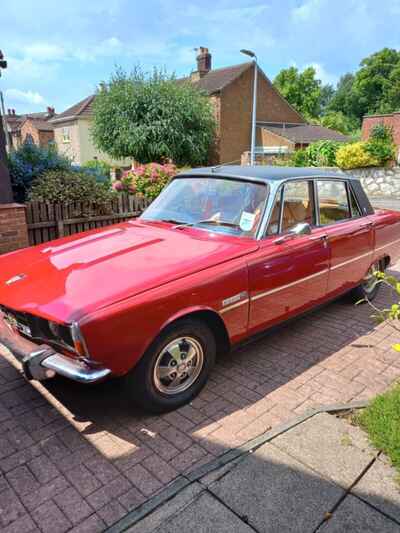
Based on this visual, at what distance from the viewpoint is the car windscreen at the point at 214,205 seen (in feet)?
11.5

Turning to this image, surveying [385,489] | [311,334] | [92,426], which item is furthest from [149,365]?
[311,334]

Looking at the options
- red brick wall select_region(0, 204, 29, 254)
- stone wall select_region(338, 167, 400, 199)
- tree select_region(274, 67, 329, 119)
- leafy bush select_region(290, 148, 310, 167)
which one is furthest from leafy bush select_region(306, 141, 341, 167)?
tree select_region(274, 67, 329, 119)

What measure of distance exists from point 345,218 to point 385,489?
306cm

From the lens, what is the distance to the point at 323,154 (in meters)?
16.7

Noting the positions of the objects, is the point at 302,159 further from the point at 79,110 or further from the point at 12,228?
the point at 79,110

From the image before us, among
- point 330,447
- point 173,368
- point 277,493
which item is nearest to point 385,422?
point 330,447

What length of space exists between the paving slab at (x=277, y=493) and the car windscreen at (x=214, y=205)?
184 cm

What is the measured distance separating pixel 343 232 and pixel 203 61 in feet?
105

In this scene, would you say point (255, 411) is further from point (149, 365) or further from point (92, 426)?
point (92, 426)

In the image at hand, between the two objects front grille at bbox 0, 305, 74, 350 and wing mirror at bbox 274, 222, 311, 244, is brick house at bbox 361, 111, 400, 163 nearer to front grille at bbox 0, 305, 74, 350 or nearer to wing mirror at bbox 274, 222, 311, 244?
wing mirror at bbox 274, 222, 311, 244

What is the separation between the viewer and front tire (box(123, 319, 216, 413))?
2645 mm

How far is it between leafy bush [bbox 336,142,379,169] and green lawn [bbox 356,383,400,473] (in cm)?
1505

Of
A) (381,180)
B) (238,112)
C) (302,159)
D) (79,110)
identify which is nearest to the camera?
(381,180)

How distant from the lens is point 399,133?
20.0 metres
